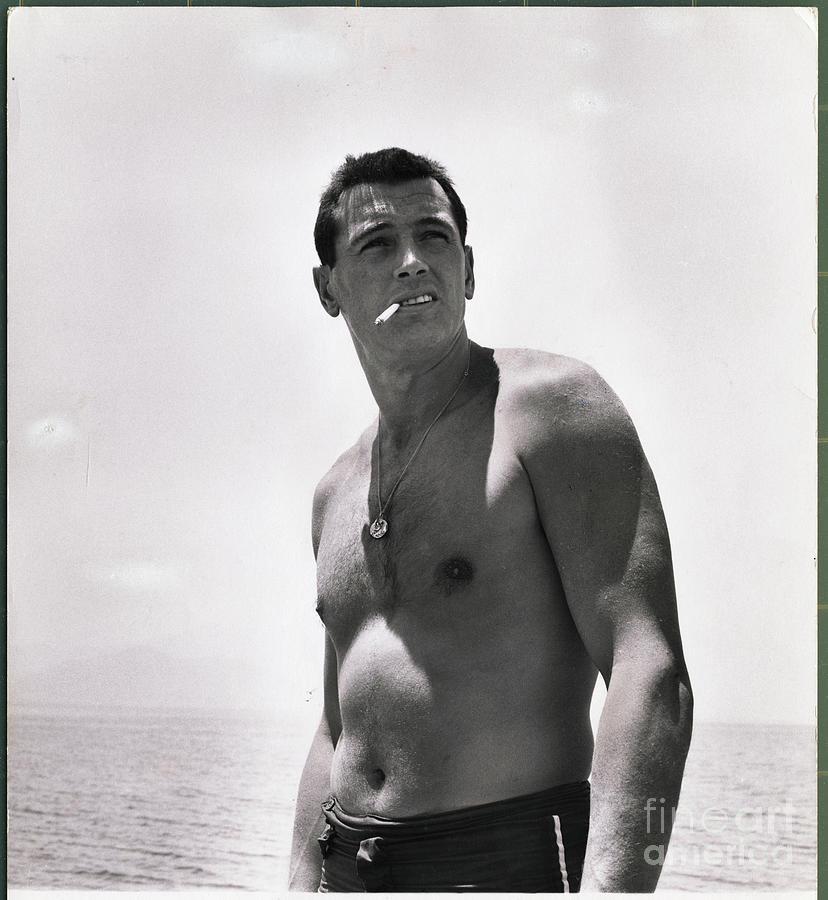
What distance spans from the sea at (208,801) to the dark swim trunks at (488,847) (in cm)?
45

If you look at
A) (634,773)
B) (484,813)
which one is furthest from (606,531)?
(484,813)

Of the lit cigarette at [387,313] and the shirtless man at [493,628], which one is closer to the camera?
the shirtless man at [493,628]

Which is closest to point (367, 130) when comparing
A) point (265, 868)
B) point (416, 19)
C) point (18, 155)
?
point (416, 19)

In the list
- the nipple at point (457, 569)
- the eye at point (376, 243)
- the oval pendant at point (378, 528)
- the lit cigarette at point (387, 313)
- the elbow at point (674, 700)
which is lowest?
the elbow at point (674, 700)

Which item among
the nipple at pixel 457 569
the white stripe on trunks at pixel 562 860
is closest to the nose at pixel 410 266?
the nipple at pixel 457 569

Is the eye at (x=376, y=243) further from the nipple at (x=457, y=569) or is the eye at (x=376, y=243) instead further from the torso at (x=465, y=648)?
the nipple at (x=457, y=569)

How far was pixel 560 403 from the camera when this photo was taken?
8.14 ft

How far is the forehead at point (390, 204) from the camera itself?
2721 mm

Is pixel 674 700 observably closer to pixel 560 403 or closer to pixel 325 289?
pixel 560 403

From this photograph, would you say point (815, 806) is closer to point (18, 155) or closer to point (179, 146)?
point (179, 146)

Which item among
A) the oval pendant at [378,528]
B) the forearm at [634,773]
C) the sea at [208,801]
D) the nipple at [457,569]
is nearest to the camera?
the forearm at [634,773]

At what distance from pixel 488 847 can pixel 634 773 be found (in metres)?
0.37

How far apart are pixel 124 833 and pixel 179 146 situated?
166 centimetres

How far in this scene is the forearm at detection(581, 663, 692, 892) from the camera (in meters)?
2.21
